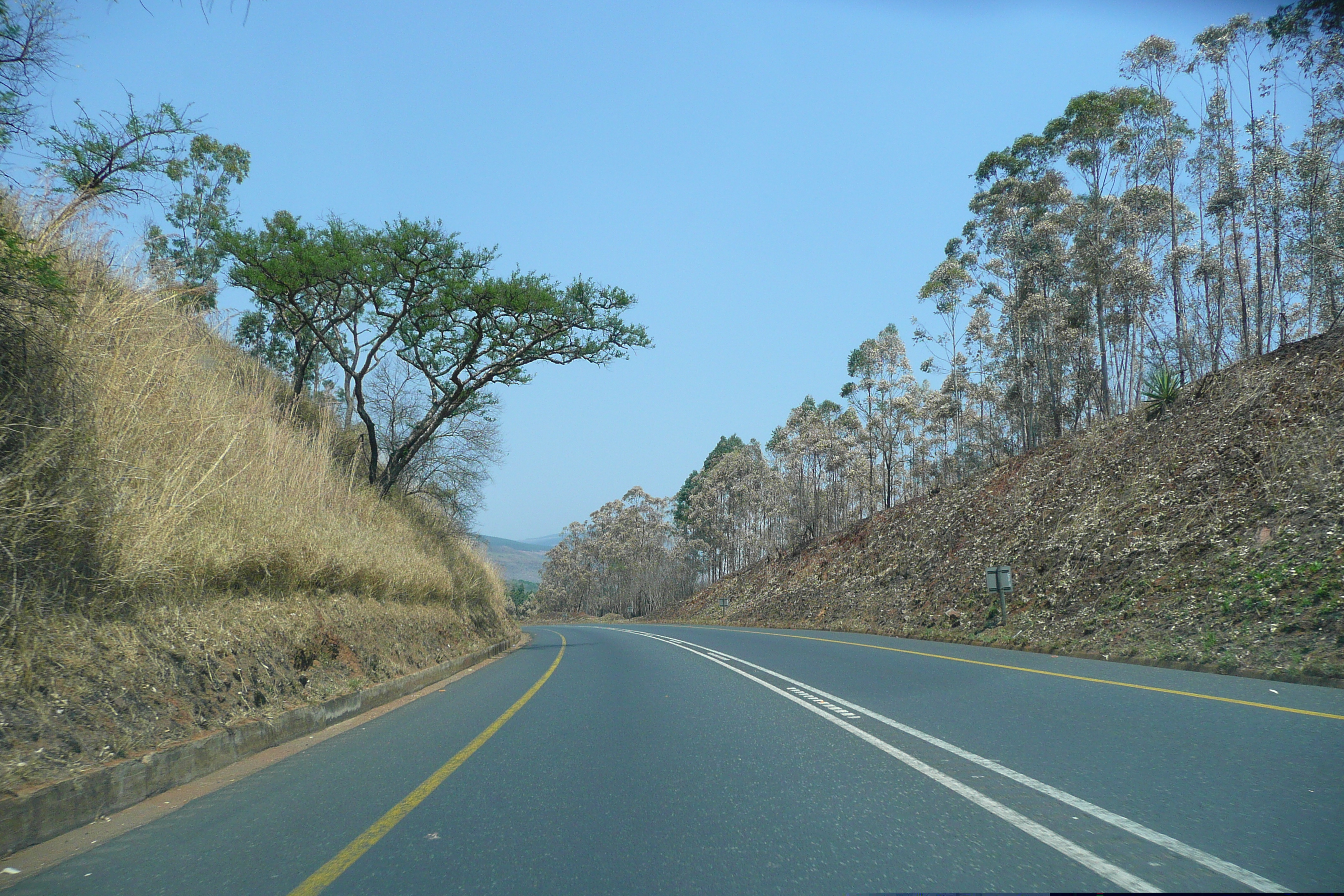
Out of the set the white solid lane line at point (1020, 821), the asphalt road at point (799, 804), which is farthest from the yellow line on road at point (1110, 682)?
the white solid lane line at point (1020, 821)

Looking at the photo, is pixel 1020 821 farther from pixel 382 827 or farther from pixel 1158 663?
pixel 1158 663

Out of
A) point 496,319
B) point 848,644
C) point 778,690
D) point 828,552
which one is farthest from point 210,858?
point 828,552

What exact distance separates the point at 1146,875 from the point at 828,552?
131ft

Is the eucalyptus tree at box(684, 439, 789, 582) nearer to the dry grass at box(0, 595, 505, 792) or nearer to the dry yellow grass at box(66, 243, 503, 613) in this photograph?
the dry yellow grass at box(66, 243, 503, 613)

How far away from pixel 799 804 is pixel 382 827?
248 cm

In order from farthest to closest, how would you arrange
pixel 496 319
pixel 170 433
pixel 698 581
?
pixel 698 581 → pixel 496 319 → pixel 170 433

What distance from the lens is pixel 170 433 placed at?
8352mm

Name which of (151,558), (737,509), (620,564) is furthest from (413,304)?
(620,564)

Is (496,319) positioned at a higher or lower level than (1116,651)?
higher

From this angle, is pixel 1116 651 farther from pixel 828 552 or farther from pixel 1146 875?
pixel 828 552

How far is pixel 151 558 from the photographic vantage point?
664 cm

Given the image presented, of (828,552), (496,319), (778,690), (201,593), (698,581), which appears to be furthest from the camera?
(698,581)

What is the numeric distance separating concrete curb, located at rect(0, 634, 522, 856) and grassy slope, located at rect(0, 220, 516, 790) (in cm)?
16

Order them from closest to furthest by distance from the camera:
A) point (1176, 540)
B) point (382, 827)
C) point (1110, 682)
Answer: point (382, 827), point (1110, 682), point (1176, 540)
